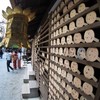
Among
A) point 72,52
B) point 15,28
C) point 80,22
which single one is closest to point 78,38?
point 80,22

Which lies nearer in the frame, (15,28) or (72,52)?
(72,52)

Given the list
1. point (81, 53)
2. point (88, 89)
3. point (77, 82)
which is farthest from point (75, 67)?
point (88, 89)

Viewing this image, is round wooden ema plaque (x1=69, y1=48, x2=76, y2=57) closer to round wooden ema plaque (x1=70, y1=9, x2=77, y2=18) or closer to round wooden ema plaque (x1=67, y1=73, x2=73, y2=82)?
round wooden ema plaque (x1=67, y1=73, x2=73, y2=82)

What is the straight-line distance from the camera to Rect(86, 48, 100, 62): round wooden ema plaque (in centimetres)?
209

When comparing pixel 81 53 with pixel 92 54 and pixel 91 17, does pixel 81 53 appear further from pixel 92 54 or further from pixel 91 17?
pixel 91 17

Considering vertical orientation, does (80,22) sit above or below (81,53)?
above

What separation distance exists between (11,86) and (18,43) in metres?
7.51

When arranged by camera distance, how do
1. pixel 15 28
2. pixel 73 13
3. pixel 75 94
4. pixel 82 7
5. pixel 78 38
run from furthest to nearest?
pixel 15 28 → pixel 73 13 → pixel 75 94 → pixel 78 38 → pixel 82 7

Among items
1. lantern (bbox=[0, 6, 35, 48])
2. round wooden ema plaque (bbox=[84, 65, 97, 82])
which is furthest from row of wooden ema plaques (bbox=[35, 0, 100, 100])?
lantern (bbox=[0, 6, 35, 48])

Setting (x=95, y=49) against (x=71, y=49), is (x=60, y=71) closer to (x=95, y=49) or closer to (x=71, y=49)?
(x=71, y=49)

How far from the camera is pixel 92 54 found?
2172 millimetres

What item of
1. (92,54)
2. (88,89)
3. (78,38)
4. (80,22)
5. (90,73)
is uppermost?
(80,22)

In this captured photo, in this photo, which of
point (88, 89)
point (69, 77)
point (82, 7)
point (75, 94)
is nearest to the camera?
point (88, 89)

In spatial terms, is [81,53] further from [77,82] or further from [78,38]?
[77,82]
